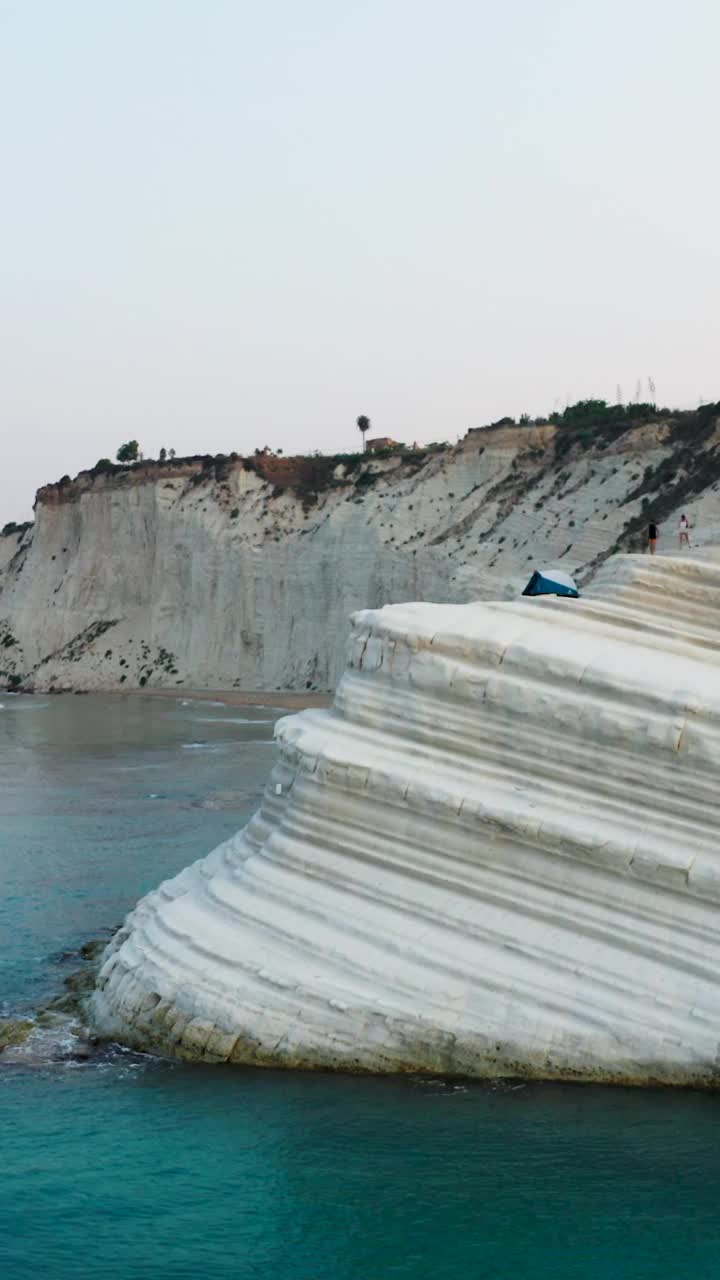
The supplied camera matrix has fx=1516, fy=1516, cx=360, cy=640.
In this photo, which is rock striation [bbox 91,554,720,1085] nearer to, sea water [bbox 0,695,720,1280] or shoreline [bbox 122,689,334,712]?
sea water [bbox 0,695,720,1280]

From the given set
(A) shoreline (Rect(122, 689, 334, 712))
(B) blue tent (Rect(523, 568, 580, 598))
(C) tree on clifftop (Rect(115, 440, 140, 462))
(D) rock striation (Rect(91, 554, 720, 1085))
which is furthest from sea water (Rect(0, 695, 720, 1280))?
(C) tree on clifftop (Rect(115, 440, 140, 462))

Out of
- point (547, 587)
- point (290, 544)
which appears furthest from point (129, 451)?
point (547, 587)

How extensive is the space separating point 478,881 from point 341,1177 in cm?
345

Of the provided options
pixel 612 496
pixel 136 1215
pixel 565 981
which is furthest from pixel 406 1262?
pixel 612 496

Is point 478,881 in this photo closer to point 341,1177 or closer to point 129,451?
point 341,1177

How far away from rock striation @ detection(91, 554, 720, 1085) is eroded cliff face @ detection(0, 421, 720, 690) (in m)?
37.6

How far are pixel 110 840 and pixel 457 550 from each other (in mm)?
37211

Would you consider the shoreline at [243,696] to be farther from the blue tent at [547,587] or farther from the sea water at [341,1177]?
the sea water at [341,1177]

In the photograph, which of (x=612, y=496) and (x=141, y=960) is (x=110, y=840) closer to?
(x=141, y=960)

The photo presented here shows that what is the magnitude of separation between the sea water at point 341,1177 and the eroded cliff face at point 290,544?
40268 mm

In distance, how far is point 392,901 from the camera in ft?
49.3

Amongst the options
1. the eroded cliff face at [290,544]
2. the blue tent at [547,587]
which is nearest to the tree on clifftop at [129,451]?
the eroded cliff face at [290,544]

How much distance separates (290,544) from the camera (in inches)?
2928

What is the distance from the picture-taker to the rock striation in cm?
1391
